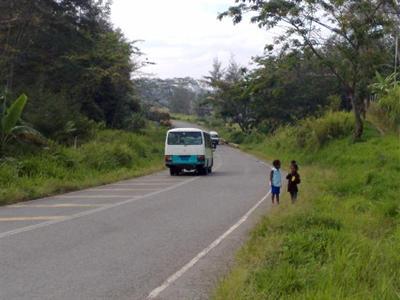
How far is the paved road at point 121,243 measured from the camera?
24.2 feet

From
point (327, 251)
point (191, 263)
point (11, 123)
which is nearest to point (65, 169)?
point (11, 123)

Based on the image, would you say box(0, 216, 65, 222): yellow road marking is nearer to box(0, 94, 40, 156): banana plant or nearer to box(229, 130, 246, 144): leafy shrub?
box(0, 94, 40, 156): banana plant

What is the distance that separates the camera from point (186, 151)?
90.0ft

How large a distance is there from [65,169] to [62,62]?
54.3ft

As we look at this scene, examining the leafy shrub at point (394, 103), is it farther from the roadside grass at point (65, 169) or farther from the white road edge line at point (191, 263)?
the roadside grass at point (65, 169)

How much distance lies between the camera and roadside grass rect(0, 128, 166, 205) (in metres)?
18.0

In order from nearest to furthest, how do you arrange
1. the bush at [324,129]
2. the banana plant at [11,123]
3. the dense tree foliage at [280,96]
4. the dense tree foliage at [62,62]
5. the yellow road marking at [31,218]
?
the yellow road marking at [31,218] → the banana plant at [11,123] → the dense tree foliage at [62,62] → the bush at [324,129] → the dense tree foliage at [280,96]

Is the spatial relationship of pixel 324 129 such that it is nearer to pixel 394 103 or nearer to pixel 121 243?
pixel 394 103

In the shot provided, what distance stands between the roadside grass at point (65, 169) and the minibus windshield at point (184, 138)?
7.04 feet

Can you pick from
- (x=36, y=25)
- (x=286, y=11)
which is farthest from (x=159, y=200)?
(x=36, y=25)

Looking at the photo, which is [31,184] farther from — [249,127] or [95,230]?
[249,127]

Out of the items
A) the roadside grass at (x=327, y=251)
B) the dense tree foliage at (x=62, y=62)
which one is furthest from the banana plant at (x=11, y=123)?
the roadside grass at (x=327, y=251)

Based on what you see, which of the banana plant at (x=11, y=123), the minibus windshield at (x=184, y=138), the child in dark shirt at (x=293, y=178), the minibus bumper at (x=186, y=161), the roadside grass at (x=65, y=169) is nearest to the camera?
the child in dark shirt at (x=293, y=178)

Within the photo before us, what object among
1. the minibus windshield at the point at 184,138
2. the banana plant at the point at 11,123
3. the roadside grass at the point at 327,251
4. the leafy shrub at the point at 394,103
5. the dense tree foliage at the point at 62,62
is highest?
the dense tree foliage at the point at 62,62
